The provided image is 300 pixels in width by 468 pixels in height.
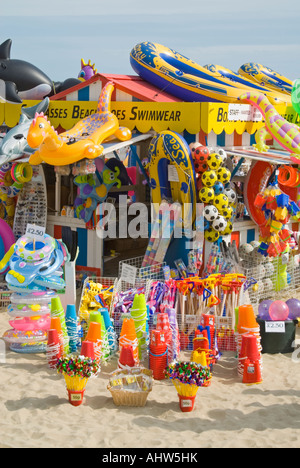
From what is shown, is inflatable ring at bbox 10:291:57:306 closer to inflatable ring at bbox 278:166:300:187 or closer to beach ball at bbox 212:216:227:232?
beach ball at bbox 212:216:227:232

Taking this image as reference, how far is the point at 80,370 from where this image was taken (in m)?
6.69

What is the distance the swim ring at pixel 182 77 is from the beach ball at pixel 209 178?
1688 mm

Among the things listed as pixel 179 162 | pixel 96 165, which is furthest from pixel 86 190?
pixel 179 162

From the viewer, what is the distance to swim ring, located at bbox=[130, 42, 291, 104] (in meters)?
11.0

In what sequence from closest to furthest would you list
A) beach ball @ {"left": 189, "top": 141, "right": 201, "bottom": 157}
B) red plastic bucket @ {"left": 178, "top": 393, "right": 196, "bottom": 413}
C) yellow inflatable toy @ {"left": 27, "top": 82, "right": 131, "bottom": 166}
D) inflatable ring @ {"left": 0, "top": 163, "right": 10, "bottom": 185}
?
red plastic bucket @ {"left": 178, "top": 393, "right": 196, "bottom": 413} < yellow inflatable toy @ {"left": 27, "top": 82, "right": 131, "bottom": 166} < beach ball @ {"left": 189, "top": 141, "right": 201, "bottom": 157} < inflatable ring @ {"left": 0, "top": 163, "right": 10, "bottom": 185}

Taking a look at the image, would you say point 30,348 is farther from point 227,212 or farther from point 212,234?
point 227,212

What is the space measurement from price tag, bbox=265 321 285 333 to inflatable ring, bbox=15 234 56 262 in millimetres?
2860

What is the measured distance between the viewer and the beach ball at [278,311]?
824cm

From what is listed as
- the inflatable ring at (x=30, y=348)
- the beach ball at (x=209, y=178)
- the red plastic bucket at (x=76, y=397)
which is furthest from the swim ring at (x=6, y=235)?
the red plastic bucket at (x=76, y=397)

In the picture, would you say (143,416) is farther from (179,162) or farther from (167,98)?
(167,98)

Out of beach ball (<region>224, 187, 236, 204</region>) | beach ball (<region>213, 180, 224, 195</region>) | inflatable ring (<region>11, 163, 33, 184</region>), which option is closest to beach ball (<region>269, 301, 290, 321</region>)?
beach ball (<region>213, 180, 224, 195</region>)

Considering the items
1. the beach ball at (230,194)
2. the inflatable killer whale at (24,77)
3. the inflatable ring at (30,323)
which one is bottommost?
the inflatable ring at (30,323)

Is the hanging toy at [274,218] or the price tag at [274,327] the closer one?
the price tag at [274,327]

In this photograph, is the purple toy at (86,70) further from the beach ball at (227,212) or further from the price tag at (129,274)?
the price tag at (129,274)
